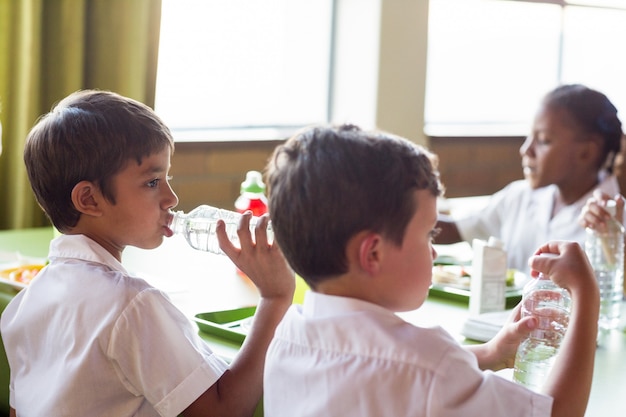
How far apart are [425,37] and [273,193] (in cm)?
333

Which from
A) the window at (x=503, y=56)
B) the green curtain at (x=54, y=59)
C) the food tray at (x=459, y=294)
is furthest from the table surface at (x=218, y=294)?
the window at (x=503, y=56)

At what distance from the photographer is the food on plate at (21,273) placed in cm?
192

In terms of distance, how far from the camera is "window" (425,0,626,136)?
16.2 feet

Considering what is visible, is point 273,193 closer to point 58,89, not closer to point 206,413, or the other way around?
point 206,413

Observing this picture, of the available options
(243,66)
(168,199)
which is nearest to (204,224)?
(168,199)

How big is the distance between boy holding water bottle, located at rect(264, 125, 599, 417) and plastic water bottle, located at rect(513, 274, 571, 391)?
0.19m

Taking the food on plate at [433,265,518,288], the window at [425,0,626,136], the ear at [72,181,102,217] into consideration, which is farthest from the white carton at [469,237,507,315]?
the window at [425,0,626,136]

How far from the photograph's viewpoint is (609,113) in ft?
8.86

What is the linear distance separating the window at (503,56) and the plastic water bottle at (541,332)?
324cm

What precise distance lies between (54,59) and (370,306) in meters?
2.35

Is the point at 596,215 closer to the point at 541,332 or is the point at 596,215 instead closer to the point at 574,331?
the point at 541,332

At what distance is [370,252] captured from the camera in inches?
43.6

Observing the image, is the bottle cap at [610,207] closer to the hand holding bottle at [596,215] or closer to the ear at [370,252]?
the hand holding bottle at [596,215]

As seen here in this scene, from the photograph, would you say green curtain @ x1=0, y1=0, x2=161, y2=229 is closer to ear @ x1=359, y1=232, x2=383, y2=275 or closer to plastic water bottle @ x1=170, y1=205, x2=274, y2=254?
plastic water bottle @ x1=170, y1=205, x2=274, y2=254
